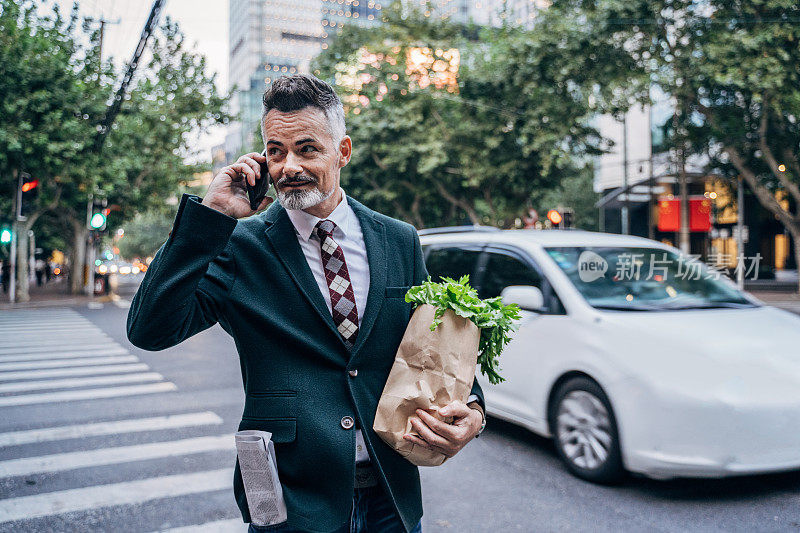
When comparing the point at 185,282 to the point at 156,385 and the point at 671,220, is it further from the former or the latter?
the point at 671,220

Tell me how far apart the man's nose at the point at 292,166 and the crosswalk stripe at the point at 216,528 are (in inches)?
111

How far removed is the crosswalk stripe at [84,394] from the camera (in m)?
7.27

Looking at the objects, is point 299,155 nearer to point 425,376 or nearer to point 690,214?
point 425,376

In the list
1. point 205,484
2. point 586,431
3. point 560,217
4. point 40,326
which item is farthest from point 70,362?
point 560,217

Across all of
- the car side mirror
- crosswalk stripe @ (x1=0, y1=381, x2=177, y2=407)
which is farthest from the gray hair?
crosswalk stripe @ (x1=0, y1=381, x2=177, y2=407)

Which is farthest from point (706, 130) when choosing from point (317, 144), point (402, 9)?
point (317, 144)

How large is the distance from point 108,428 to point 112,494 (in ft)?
6.23

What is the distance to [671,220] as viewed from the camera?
32.5 meters

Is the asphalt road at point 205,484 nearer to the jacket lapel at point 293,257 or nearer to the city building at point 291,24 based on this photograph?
the jacket lapel at point 293,257

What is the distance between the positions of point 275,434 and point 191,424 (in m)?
5.00

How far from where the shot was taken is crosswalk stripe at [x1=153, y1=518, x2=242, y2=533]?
12.5 ft

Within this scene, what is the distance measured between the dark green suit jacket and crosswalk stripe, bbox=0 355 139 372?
29.7 ft

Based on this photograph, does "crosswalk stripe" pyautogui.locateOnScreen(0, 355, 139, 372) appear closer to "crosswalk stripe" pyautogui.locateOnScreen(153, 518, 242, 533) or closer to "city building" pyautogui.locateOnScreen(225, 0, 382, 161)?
"crosswalk stripe" pyautogui.locateOnScreen(153, 518, 242, 533)

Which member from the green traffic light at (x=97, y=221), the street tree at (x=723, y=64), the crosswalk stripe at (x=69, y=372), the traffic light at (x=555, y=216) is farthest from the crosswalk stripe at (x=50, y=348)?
the street tree at (x=723, y=64)
